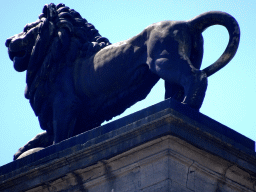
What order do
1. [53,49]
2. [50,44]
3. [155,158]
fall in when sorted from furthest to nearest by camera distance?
[50,44], [53,49], [155,158]

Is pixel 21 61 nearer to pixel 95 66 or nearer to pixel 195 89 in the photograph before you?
pixel 95 66

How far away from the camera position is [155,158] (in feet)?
38.9

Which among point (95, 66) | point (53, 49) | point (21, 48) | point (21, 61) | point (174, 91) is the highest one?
point (21, 48)

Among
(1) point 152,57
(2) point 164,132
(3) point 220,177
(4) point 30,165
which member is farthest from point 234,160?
(4) point 30,165

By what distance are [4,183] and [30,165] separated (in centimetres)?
50

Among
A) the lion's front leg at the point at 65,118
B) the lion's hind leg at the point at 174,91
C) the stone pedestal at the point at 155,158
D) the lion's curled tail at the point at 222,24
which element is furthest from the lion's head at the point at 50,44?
the stone pedestal at the point at 155,158

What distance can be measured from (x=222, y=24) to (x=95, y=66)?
212cm

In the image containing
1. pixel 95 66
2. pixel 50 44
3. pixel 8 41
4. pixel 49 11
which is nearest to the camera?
pixel 95 66

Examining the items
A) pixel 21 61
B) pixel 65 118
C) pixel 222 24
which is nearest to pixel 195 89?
pixel 222 24

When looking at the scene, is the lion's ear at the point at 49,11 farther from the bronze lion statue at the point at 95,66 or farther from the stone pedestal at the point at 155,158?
the stone pedestal at the point at 155,158

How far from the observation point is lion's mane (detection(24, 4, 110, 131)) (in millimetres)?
14625

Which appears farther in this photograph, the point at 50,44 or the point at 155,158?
the point at 50,44

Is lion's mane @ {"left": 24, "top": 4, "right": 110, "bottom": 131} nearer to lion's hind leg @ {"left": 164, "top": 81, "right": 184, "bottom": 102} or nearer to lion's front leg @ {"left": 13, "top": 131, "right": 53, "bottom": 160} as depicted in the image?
lion's front leg @ {"left": 13, "top": 131, "right": 53, "bottom": 160}

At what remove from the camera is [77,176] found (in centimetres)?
1248
